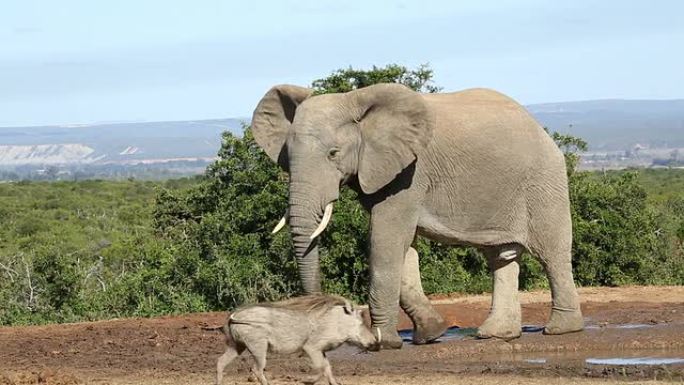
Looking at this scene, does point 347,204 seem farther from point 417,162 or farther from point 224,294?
point 417,162

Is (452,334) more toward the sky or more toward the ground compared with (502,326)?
more toward the ground

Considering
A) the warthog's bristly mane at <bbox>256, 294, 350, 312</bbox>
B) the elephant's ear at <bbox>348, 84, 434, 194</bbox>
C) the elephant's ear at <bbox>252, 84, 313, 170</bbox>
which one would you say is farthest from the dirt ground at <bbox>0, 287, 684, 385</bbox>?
the elephant's ear at <bbox>252, 84, 313, 170</bbox>

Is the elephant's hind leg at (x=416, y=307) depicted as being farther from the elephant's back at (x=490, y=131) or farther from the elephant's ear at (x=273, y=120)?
the elephant's ear at (x=273, y=120)

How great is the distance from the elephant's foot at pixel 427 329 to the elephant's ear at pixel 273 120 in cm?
221

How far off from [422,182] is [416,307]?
4.61ft

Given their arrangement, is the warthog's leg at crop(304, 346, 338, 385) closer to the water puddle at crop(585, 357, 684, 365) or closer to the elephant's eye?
the elephant's eye

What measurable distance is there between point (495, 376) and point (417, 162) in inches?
104

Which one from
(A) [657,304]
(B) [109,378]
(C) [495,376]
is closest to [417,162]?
(C) [495,376]

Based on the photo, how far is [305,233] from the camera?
1212 centimetres

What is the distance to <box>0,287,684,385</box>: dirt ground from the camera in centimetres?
1137

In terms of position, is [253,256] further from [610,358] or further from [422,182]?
[610,358]

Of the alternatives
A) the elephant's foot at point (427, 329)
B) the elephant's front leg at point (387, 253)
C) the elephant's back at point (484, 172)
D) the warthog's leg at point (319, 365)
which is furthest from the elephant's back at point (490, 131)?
the warthog's leg at point (319, 365)

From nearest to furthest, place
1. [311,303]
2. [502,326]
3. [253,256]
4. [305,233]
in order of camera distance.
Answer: [311,303] → [305,233] → [502,326] → [253,256]

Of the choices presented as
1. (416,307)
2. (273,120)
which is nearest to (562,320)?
(416,307)
